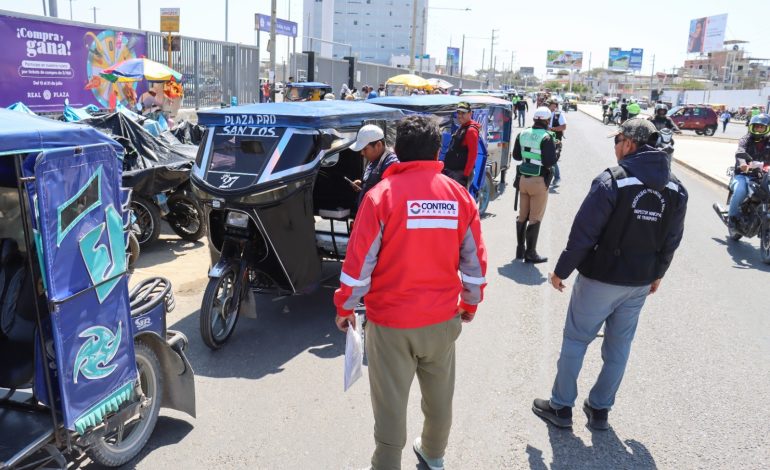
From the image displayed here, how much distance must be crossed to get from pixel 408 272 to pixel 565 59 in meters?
140

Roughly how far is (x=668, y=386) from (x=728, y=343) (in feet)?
4.46

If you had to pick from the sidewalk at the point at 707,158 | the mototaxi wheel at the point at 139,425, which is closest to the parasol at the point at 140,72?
the mototaxi wheel at the point at 139,425

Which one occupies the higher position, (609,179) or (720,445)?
(609,179)

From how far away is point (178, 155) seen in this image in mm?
8781

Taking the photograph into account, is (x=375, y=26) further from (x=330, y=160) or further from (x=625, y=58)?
(x=330, y=160)

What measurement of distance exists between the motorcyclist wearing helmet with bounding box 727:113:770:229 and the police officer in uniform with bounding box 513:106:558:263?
3458mm

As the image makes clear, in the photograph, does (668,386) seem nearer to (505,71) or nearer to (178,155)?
(178,155)

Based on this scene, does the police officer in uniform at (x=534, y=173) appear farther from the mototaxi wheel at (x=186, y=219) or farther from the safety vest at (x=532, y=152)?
the mototaxi wheel at (x=186, y=219)

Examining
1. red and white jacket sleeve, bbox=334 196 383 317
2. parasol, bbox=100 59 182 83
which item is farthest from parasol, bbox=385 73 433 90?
red and white jacket sleeve, bbox=334 196 383 317

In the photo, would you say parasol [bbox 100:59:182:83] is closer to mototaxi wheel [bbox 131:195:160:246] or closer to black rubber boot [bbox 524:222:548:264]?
mototaxi wheel [bbox 131:195:160:246]

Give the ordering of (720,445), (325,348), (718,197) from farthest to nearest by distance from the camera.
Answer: (718,197), (325,348), (720,445)

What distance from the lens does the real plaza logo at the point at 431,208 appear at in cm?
302

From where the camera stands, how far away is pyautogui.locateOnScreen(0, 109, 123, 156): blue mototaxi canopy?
2613 mm

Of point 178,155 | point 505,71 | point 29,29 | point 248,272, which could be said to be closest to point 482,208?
point 178,155
